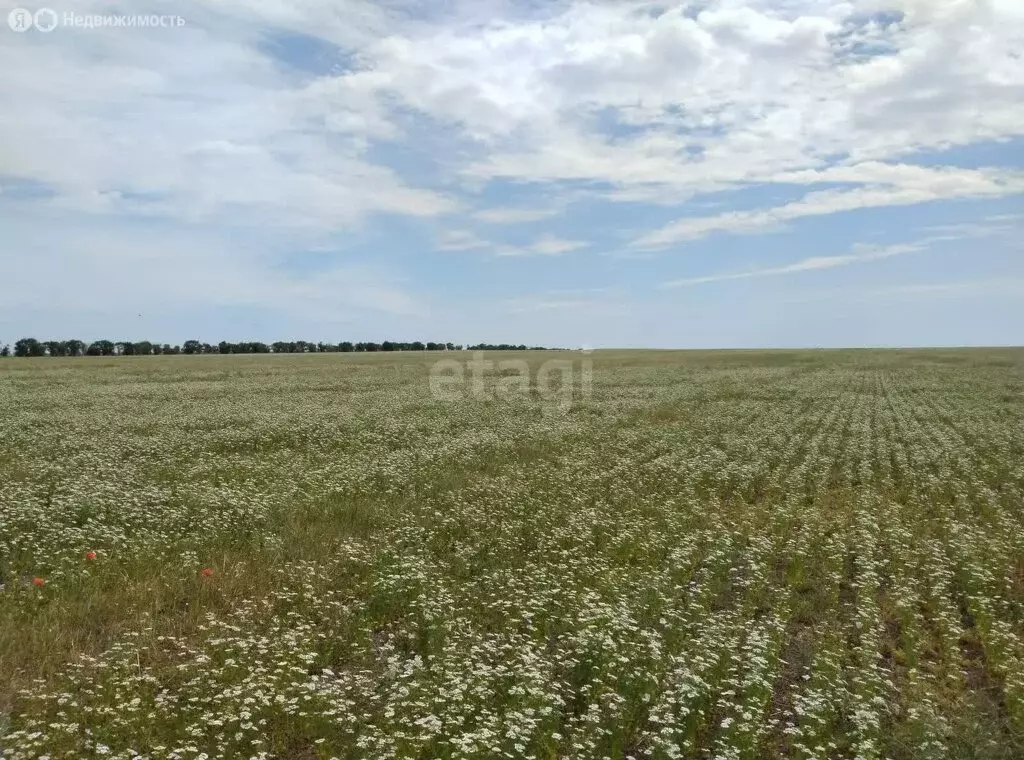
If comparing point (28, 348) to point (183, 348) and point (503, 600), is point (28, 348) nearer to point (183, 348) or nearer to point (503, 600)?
point (183, 348)

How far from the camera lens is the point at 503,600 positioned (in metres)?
10.6

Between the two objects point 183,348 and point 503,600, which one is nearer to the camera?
point 503,600

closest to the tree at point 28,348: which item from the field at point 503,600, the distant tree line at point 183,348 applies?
the distant tree line at point 183,348

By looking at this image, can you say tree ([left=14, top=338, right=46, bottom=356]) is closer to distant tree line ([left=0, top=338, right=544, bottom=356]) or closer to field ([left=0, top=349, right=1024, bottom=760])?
distant tree line ([left=0, top=338, right=544, bottom=356])

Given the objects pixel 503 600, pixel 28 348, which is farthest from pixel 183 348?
pixel 503 600

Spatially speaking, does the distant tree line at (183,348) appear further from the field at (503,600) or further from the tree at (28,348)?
the field at (503,600)

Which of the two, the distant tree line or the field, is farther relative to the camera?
the distant tree line

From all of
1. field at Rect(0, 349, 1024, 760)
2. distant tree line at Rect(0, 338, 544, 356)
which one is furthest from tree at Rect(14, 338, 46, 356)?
field at Rect(0, 349, 1024, 760)

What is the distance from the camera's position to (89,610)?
9.87 m

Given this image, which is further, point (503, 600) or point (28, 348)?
point (28, 348)

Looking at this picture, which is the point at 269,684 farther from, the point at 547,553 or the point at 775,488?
the point at 775,488

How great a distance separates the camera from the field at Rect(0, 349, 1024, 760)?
734 cm

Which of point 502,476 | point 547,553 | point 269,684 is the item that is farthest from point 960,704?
point 502,476

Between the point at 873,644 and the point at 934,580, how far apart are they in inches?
136
